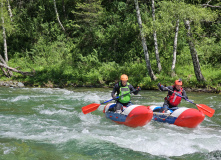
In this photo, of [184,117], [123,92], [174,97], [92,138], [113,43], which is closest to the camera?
[92,138]

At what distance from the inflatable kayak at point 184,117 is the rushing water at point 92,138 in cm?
15

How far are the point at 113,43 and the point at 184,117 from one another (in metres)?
12.8

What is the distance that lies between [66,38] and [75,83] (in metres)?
7.41

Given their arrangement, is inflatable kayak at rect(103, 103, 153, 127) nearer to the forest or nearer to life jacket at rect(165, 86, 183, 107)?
life jacket at rect(165, 86, 183, 107)

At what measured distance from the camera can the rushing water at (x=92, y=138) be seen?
4238mm

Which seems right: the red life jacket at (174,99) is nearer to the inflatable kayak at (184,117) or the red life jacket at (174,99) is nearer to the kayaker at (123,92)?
the inflatable kayak at (184,117)

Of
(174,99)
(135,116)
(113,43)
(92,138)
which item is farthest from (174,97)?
(113,43)

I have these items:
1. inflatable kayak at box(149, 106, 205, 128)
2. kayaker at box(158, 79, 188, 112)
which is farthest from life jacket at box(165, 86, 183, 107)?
inflatable kayak at box(149, 106, 205, 128)

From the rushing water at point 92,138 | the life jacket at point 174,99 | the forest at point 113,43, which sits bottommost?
the rushing water at point 92,138

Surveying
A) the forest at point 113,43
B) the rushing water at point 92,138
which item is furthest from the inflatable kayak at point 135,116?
the forest at point 113,43

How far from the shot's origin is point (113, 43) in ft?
59.4

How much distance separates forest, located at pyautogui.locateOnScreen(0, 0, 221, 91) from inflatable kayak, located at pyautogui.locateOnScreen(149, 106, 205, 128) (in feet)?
20.2

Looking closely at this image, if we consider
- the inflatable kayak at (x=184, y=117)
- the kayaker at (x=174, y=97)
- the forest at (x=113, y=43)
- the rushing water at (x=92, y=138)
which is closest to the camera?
the rushing water at (x=92, y=138)

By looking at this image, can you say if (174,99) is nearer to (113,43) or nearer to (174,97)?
(174,97)
